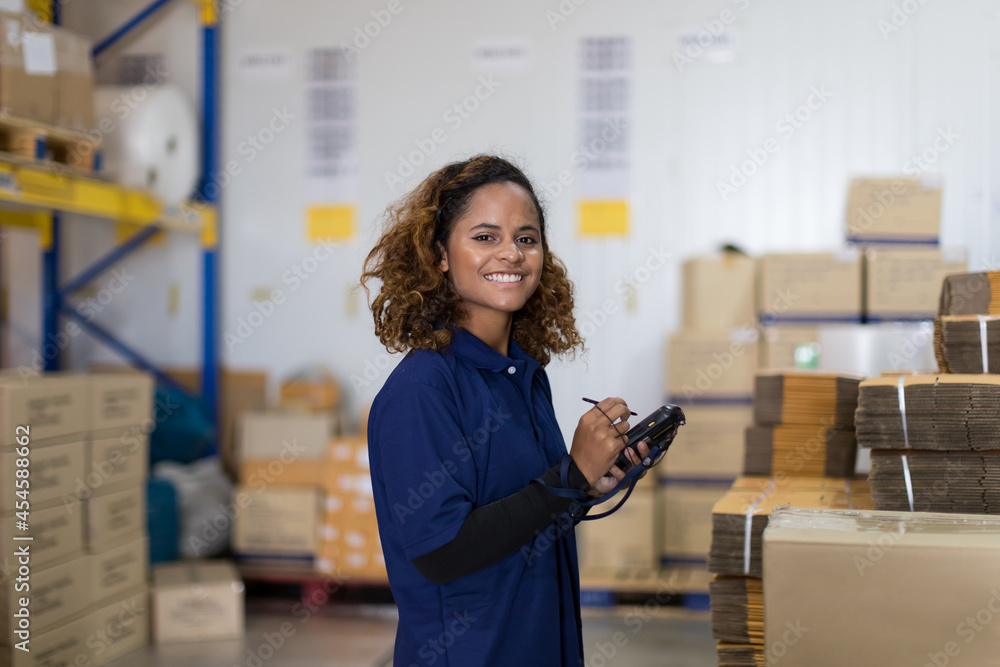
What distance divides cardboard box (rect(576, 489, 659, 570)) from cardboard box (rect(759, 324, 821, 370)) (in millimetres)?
903

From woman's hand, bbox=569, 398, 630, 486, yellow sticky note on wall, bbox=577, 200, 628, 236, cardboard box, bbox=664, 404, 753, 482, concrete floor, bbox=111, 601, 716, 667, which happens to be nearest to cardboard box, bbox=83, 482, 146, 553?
concrete floor, bbox=111, 601, 716, 667

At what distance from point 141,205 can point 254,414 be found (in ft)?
4.04

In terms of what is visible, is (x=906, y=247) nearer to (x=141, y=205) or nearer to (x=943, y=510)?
(x=943, y=510)

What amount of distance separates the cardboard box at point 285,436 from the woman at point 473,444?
2.98 meters

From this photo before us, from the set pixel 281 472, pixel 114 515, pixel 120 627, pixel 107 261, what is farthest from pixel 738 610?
pixel 107 261

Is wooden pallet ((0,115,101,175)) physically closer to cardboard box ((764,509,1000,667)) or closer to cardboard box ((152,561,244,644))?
cardboard box ((152,561,244,644))

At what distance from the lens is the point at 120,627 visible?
3633mm

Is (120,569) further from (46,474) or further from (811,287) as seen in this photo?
(811,287)

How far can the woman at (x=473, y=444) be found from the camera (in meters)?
1.33

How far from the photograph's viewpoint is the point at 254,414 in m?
4.59

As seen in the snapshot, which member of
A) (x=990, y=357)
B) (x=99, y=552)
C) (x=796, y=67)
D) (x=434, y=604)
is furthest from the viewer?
(x=796, y=67)

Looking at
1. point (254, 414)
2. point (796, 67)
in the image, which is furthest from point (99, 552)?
point (796, 67)

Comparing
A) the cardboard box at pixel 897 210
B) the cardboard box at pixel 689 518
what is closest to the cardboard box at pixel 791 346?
the cardboard box at pixel 897 210

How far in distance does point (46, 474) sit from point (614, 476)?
2.57 meters
